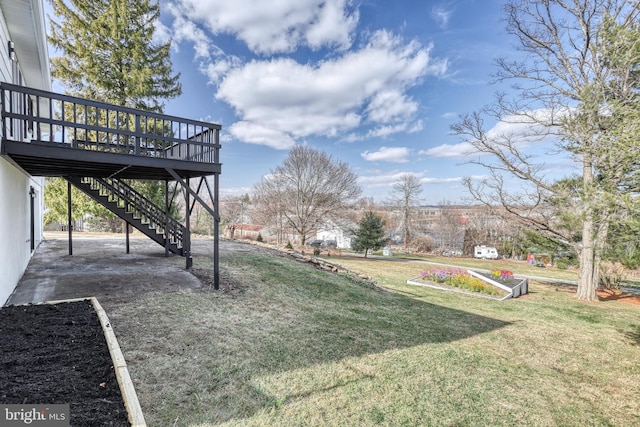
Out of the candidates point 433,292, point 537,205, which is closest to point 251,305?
point 433,292

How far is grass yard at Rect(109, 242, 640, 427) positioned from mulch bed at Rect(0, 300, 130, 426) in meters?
0.43

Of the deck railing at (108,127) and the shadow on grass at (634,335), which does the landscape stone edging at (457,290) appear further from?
the deck railing at (108,127)

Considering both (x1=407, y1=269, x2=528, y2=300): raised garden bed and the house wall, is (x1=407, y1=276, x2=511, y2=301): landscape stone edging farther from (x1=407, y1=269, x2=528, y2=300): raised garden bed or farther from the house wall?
the house wall

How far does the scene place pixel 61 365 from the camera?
2.60 m

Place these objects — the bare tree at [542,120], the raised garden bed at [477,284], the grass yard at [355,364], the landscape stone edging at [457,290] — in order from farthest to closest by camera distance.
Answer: the raised garden bed at [477,284] → the landscape stone edging at [457,290] → the bare tree at [542,120] → the grass yard at [355,364]

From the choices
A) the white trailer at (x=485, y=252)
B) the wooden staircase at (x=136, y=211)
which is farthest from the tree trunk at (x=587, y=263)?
the white trailer at (x=485, y=252)

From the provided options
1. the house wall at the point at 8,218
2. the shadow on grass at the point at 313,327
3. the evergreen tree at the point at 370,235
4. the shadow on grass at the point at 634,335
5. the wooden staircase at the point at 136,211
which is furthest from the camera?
the evergreen tree at the point at 370,235

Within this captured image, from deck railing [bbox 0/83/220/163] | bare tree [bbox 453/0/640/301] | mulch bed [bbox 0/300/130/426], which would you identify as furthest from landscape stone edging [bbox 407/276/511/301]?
mulch bed [bbox 0/300/130/426]

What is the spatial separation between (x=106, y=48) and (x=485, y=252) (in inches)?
1243

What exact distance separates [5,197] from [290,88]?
15.6m

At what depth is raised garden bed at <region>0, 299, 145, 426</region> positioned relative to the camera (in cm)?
210

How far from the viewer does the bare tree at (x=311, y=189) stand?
81.7ft

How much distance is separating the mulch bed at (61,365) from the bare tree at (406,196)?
3164cm

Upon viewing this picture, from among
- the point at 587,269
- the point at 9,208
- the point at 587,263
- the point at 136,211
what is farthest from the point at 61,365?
the point at 587,269
